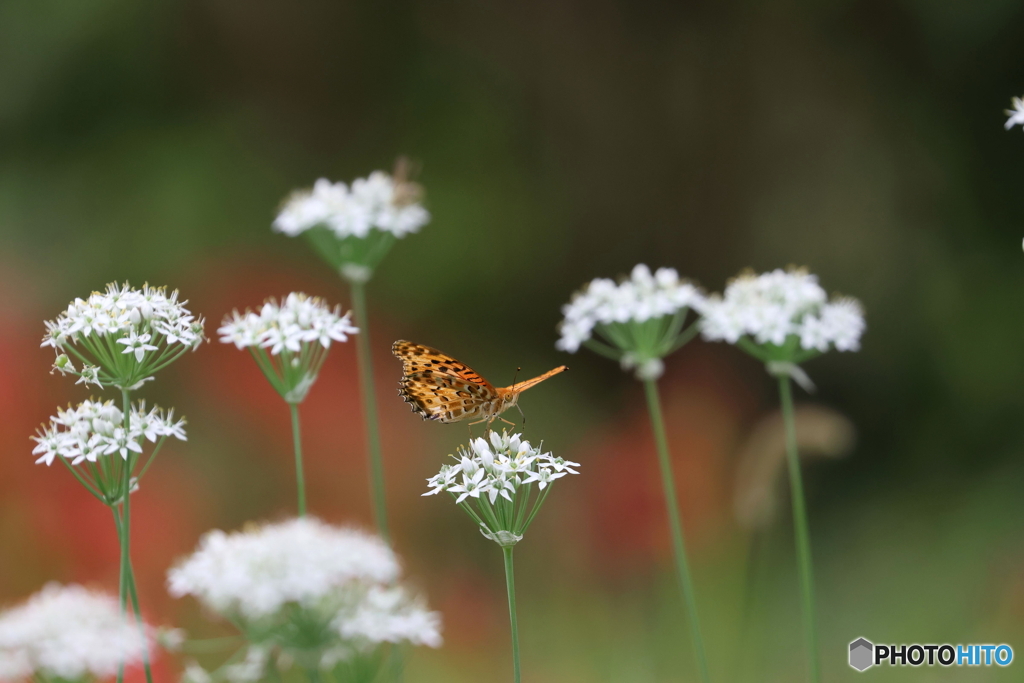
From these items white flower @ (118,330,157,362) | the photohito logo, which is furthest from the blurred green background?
white flower @ (118,330,157,362)

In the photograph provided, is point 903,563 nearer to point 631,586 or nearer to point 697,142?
point 631,586

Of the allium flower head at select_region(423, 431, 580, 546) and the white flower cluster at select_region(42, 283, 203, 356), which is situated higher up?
the white flower cluster at select_region(42, 283, 203, 356)

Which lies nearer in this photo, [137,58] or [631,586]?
[631,586]

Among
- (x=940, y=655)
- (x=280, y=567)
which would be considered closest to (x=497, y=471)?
(x=280, y=567)

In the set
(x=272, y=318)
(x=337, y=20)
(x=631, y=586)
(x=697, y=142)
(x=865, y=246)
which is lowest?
(x=631, y=586)

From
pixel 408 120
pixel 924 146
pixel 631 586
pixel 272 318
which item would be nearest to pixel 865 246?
pixel 924 146

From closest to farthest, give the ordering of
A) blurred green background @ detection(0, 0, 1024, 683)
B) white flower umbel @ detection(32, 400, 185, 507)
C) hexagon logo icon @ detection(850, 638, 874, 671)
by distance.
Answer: white flower umbel @ detection(32, 400, 185, 507) → hexagon logo icon @ detection(850, 638, 874, 671) → blurred green background @ detection(0, 0, 1024, 683)

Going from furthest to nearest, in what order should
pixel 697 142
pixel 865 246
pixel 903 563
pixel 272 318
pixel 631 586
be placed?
pixel 697 142 → pixel 865 246 → pixel 903 563 → pixel 631 586 → pixel 272 318

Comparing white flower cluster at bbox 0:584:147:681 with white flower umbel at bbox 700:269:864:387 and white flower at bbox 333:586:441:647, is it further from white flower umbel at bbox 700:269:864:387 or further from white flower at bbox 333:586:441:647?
white flower umbel at bbox 700:269:864:387
